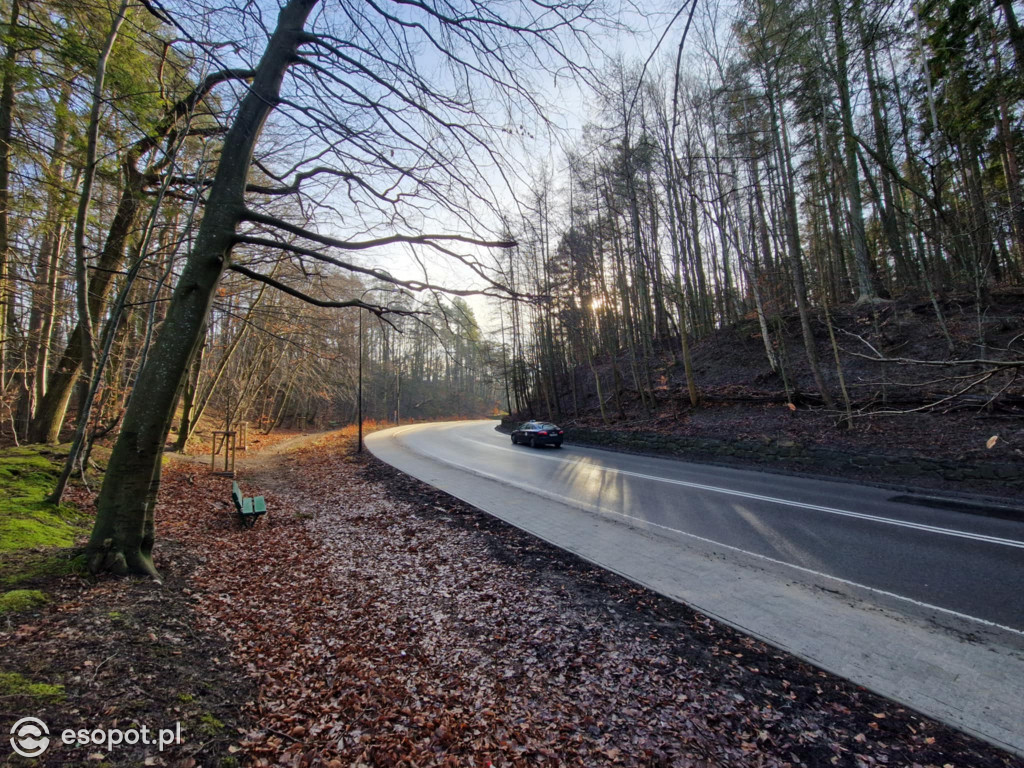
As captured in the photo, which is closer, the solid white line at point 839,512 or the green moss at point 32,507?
the green moss at point 32,507

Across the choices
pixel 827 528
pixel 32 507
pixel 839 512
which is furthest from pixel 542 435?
pixel 32 507

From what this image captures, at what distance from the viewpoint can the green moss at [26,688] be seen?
6.77 feet

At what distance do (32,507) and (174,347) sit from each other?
3.56 m

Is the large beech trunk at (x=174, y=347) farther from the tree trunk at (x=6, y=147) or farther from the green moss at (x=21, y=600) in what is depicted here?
the tree trunk at (x=6, y=147)

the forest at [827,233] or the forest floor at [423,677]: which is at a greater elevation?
the forest at [827,233]

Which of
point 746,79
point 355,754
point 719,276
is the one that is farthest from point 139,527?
point 719,276

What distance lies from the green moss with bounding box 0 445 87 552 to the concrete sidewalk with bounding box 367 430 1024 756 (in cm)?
602

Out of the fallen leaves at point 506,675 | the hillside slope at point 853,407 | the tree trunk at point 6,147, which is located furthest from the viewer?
the hillside slope at point 853,407

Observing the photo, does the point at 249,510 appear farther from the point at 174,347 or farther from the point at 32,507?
the point at 174,347

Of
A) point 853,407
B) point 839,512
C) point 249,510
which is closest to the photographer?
point 249,510

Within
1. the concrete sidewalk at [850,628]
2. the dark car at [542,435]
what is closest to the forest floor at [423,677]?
the concrete sidewalk at [850,628]

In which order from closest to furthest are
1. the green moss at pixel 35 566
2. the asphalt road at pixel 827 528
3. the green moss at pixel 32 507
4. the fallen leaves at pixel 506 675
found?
the fallen leaves at pixel 506 675 < the green moss at pixel 35 566 < the green moss at pixel 32 507 < the asphalt road at pixel 827 528

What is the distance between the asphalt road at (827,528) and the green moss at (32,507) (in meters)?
6.37

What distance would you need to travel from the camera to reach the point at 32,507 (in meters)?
5.16
